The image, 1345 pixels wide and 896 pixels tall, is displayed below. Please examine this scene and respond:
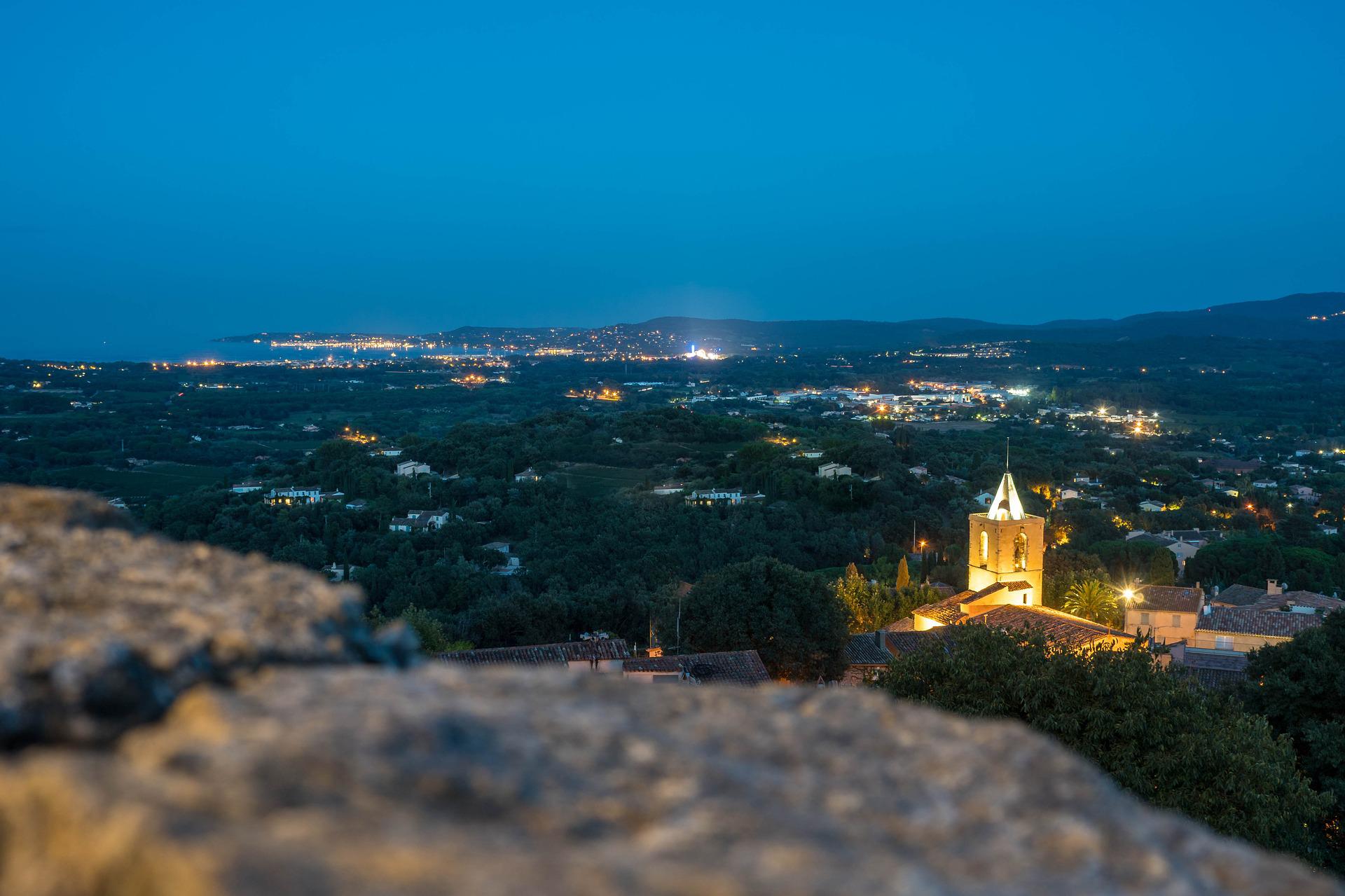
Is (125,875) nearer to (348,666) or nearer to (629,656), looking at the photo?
(348,666)

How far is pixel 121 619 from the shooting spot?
8.48 ft

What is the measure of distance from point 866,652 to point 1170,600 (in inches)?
391

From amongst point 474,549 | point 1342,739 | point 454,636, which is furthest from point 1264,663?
point 474,549

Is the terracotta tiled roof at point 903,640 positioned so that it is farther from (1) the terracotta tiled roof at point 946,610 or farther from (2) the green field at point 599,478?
(2) the green field at point 599,478

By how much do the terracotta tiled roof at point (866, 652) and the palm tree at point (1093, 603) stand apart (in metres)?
6.30

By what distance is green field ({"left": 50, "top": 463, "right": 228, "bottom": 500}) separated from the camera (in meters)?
42.2

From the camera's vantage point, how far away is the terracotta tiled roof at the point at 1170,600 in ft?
91.1

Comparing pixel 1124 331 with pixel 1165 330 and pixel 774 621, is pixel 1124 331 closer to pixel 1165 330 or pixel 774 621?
pixel 1165 330

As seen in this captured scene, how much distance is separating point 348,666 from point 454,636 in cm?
2344

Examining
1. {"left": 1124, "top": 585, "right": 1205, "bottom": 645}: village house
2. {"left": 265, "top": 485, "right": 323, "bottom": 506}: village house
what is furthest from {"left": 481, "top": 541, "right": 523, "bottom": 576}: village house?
{"left": 1124, "top": 585, "right": 1205, "bottom": 645}: village house

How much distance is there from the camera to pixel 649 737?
2.51 m

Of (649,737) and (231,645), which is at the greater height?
(231,645)

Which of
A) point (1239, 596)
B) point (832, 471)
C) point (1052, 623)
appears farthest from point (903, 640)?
point (832, 471)

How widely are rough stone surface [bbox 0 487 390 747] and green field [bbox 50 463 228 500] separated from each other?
1663 inches
